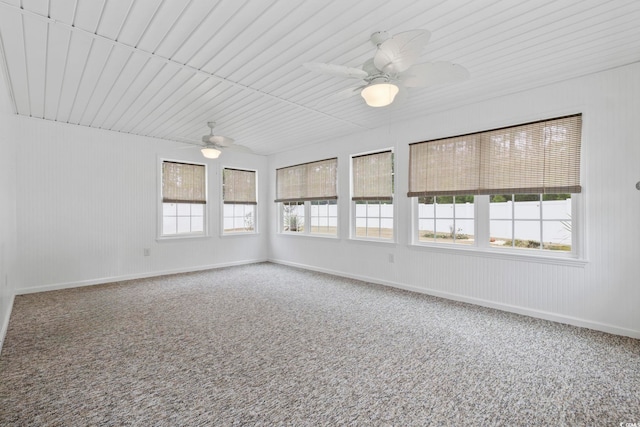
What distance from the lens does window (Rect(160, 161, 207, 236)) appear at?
6059 mm

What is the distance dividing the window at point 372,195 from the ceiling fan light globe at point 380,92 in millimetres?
2751

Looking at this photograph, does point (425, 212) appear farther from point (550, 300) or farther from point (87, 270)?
point (87, 270)

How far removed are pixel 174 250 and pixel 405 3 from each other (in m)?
5.81

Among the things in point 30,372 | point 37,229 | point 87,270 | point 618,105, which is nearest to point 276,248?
point 87,270

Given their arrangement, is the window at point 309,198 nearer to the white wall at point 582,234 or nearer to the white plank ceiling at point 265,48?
the white wall at point 582,234

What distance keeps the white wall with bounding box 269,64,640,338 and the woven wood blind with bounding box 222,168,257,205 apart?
12.5ft

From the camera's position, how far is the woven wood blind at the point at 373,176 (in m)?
5.17

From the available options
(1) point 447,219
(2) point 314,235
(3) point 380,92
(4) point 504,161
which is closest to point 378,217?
(1) point 447,219

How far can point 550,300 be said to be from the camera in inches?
138

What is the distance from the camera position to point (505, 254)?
3.84 meters

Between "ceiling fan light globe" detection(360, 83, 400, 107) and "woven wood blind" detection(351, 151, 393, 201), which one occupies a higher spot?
"ceiling fan light globe" detection(360, 83, 400, 107)

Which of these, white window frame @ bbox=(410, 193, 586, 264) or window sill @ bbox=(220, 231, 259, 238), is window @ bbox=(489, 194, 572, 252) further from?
window sill @ bbox=(220, 231, 259, 238)

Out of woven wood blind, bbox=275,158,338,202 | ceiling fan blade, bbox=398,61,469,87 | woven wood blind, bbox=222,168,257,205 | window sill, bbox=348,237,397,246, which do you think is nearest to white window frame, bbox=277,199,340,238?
woven wood blind, bbox=275,158,338,202

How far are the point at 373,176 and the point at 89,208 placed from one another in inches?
197
